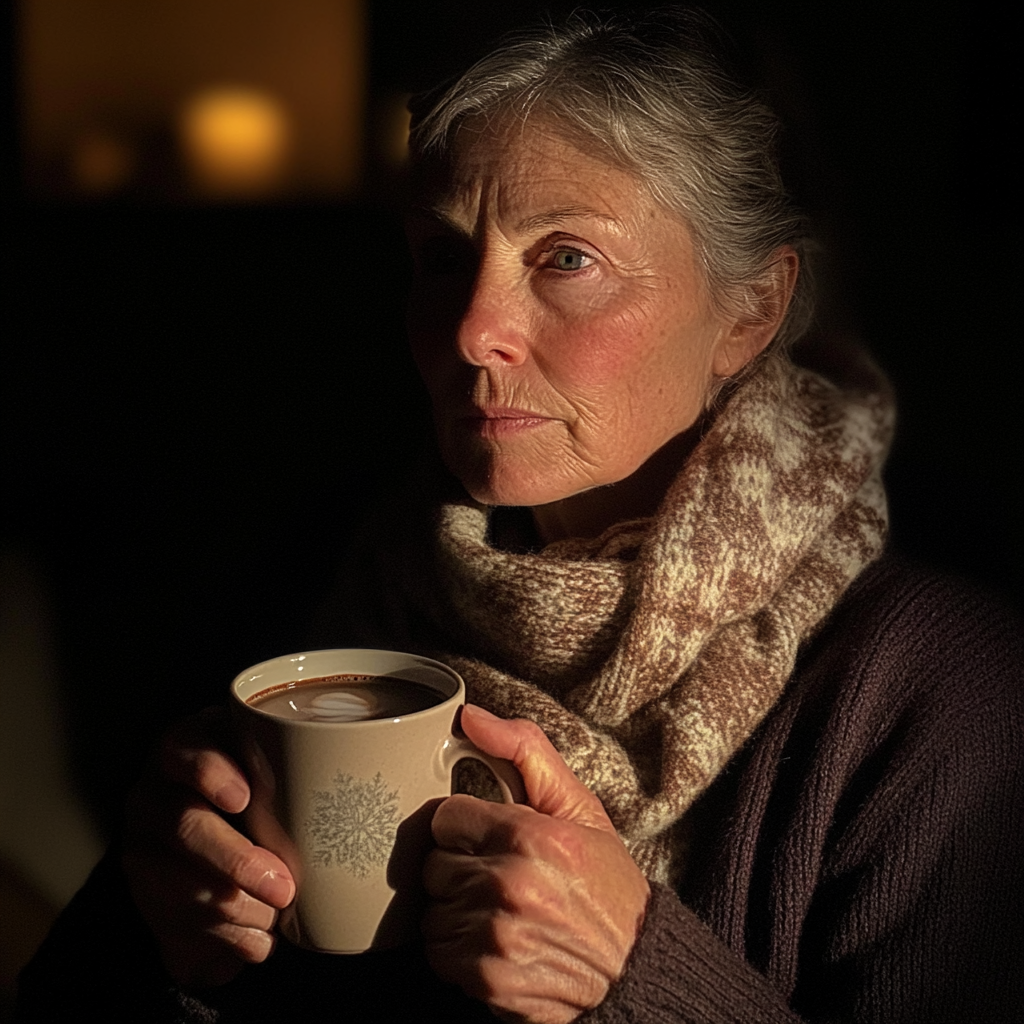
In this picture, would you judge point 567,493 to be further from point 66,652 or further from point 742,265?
point 66,652

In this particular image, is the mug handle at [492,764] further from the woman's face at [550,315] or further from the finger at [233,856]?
the woman's face at [550,315]

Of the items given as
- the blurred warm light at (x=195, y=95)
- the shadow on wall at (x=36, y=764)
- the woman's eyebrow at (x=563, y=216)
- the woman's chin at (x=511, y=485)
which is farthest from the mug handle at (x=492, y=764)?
the blurred warm light at (x=195, y=95)

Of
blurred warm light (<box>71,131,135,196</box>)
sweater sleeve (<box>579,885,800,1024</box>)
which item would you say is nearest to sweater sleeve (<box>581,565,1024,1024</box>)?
sweater sleeve (<box>579,885,800,1024</box>)

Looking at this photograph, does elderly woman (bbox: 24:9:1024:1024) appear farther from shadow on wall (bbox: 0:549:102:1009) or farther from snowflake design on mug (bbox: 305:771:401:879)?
shadow on wall (bbox: 0:549:102:1009)

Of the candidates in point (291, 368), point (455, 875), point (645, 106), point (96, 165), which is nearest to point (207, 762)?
point (455, 875)

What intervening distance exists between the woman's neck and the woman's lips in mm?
111

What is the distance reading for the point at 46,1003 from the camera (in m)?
0.83

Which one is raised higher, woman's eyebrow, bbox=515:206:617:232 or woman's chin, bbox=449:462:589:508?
woman's eyebrow, bbox=515:206:617:232

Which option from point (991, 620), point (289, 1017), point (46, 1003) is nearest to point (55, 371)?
point (46, 1003)

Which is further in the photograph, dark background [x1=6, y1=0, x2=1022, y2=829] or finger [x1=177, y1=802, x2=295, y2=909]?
dark background [x1=6, y1=0, x2=1022, y2=829]

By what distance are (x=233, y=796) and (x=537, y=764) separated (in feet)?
0.53

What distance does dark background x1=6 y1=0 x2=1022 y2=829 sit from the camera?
39.9 inches

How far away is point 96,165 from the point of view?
1.82m

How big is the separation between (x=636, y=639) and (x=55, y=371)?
1.28 metres
